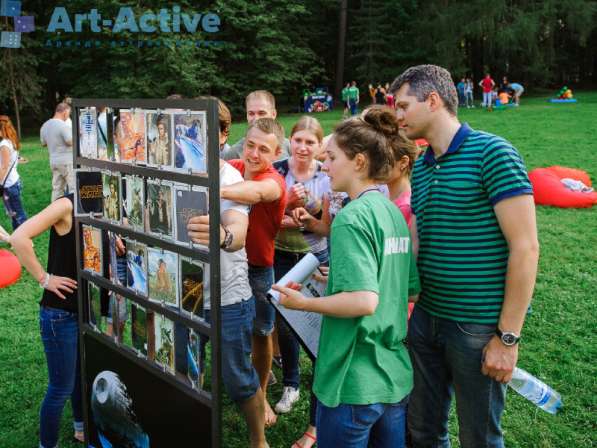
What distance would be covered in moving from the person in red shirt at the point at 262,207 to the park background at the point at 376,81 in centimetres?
54

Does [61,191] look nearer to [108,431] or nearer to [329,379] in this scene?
[108,431]

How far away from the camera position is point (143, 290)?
8.50 ft

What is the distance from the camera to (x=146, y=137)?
8.00 feet

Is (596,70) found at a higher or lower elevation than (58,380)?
higher

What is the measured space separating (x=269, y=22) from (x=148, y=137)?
32.9 metres

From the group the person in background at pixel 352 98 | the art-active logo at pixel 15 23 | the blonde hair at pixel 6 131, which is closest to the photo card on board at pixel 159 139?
the blonde hair at pixel 6 131

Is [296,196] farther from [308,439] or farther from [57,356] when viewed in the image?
[57,356]

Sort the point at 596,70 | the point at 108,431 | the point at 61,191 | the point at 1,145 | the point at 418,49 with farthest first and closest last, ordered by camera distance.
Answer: the point at 596,70 → the point at 418,49 → the point at 61,191 → the point at 1,145 → the point at 108,431

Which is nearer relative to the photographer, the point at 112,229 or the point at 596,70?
the point at 112,229

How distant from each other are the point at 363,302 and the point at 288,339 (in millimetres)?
2094

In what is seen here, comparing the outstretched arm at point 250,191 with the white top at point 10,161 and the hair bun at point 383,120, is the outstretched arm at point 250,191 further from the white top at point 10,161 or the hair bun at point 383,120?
the white top at point 10,161

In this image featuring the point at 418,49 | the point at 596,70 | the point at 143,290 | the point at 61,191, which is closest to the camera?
the point at 143,290

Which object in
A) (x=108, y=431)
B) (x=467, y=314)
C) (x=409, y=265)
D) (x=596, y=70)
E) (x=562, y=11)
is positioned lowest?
(x=108, y=431)

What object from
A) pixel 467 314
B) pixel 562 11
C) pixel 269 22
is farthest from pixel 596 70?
pixel 467 314
